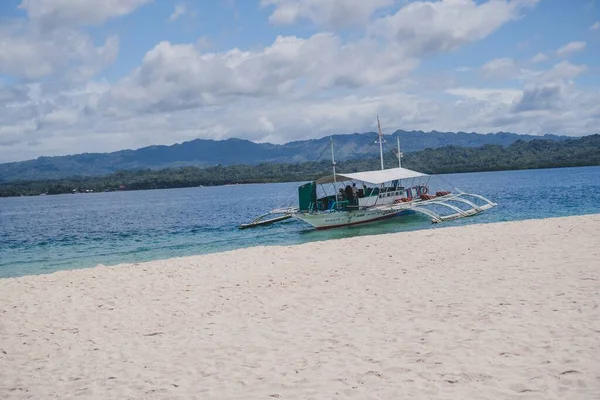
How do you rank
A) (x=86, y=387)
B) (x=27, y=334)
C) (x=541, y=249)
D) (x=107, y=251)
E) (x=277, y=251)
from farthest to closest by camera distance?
1. (x=107, y=251)
2. (x=277, y=251)
3. (x=541, y=249)
4. (x=27, y=334)
5. (x=86, y=387)

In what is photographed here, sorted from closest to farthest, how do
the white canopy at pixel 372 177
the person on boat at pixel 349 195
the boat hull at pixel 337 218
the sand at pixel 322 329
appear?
the sand at pixel 322 329
the boat hull at pixel 337 218
the white canopy at pixel 372 177
the person on boat at pixel 349 195

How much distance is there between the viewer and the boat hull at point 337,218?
35.0 m

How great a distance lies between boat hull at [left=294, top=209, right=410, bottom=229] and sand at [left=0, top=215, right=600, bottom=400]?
1794 cm

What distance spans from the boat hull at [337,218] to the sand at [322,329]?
1794 centimetres

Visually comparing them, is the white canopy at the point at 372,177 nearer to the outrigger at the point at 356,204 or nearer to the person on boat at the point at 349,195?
the outrigger at the point at 356,204

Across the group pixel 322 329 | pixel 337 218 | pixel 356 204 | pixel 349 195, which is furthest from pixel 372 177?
pixel 322 329

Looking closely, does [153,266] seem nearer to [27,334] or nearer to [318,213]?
[27,334]

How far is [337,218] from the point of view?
3559 centimetres

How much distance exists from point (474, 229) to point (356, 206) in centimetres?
1300

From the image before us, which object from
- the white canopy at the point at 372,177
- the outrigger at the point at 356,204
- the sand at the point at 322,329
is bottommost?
the sand at the point at 322,329

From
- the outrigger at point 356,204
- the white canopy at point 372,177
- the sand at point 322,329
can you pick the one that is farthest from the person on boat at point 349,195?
the sand at point 322,329

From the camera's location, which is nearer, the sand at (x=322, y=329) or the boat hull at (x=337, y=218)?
the sand at (x=322, y=329)

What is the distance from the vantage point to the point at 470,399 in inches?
225

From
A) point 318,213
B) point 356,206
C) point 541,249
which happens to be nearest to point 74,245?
point 318,213
